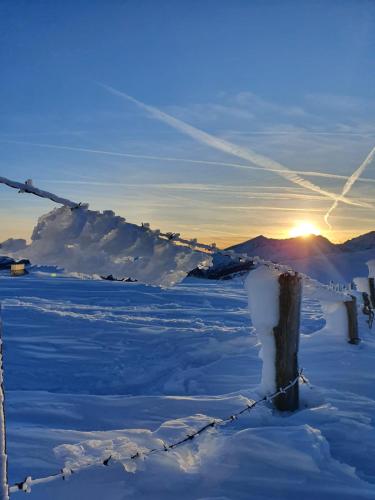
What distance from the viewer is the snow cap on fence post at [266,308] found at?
4.07 meters

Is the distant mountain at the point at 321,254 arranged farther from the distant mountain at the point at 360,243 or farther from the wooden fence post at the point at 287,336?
the wooden fence post at the point at 287,336

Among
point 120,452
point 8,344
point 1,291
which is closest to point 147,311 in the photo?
point 8,344

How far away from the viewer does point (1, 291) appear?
15.5 meters

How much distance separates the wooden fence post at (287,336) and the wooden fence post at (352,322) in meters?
3.47

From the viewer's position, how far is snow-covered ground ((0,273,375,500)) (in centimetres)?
278

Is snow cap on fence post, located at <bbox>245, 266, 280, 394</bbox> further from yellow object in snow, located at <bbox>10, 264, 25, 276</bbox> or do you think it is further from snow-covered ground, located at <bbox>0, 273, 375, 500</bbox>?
yellow object in snow, located at <bbox>10, 264, 25, 276</bbox>

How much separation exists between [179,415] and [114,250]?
6.57 ft

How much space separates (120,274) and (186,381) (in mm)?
3111

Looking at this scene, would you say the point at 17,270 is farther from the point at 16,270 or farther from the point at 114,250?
the point at 114,250

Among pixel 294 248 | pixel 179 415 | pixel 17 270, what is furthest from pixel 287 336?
pixel 294 248

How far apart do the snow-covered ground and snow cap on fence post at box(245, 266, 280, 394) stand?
0.31 metres

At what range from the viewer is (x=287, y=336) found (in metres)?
4.10

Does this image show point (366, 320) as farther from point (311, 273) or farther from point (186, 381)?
point (311, 273)

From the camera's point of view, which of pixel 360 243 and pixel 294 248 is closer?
pixel 294 248
